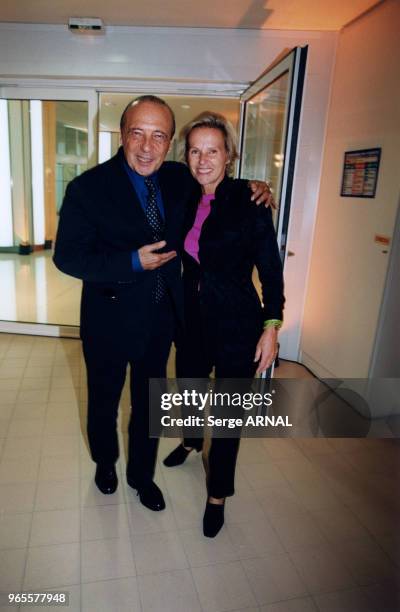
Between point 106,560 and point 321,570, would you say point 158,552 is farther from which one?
point 321,570

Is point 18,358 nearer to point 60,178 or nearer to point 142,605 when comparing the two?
point 142,605

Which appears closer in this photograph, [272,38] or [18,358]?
[272,38]

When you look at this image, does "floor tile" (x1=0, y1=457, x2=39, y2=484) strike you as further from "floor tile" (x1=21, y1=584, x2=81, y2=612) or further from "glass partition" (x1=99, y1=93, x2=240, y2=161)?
"glass partition" (x1=99, y1=93, x2=240, y2=161)

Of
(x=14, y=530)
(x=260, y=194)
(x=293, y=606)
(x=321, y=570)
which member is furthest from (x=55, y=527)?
(x=260, y=194)

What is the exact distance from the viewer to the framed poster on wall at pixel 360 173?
2535 millimetres

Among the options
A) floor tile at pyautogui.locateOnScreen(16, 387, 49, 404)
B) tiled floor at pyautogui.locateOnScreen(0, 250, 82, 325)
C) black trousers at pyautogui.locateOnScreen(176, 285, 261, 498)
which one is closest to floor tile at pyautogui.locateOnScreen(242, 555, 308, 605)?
black trousers at pyautogui.locateOnScreen(176, 285, 261, 498)

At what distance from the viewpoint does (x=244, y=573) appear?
1.54 metres

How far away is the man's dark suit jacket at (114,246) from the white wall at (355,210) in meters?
1.44

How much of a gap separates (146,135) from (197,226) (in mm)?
391

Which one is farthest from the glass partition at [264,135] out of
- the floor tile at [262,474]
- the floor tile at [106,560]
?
the floor tile at [106,560]

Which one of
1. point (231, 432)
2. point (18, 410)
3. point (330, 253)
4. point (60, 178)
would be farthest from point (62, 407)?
point (60, 178)

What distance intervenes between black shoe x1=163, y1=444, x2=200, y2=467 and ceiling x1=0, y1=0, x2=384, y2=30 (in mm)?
2681

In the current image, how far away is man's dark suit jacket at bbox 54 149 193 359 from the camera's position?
1438mm

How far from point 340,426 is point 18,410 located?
2.05 meters
